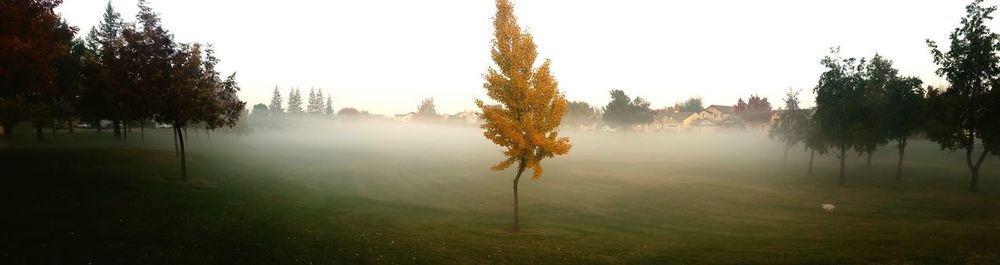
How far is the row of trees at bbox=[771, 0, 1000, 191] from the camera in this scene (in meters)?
36.7

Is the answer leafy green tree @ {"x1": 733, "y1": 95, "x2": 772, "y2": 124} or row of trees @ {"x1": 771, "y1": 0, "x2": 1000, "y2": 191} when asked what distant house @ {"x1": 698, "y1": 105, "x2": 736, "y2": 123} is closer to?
leafy green tree @ {"x1": 733, "y1": 95, "x2": 772, "y2": 124}

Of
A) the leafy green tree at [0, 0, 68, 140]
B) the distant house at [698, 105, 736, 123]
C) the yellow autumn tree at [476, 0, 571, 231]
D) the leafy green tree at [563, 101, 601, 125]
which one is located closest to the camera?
the leafy green tree at [0, 0, 68, 140]

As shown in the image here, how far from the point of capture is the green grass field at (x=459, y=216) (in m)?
17.7

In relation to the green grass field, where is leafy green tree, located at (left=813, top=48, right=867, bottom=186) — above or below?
above

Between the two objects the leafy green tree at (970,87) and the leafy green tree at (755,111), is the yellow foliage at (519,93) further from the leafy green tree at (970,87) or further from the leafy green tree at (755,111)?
the leafy green tree at (755,111)

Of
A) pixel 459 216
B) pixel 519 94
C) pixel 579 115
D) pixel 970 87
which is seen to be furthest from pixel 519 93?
pixel 579 115

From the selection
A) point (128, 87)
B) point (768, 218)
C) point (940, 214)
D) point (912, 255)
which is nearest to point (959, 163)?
point (940, 214)

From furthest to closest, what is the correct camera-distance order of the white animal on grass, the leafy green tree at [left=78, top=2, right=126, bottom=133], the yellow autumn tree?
the white animal on grass < the leafy green tree at [left=78, top=2, right=126, bottom=133] < the yellow autumn tree

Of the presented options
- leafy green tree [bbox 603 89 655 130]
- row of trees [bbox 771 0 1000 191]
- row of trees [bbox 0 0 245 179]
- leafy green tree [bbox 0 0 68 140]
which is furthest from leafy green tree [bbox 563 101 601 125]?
leafy green tree [bbox 0 0 68 140]

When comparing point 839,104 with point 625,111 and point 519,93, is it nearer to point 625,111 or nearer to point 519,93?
point 519,93

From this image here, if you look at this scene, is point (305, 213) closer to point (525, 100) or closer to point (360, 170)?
point (525, 100)

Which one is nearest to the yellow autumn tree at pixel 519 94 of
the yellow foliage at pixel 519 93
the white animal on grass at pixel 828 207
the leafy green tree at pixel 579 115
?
the yellow foliage at pixel 519 93

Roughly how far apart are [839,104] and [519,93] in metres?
39.9

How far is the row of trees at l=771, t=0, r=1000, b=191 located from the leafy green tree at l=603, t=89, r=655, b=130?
272 ft
